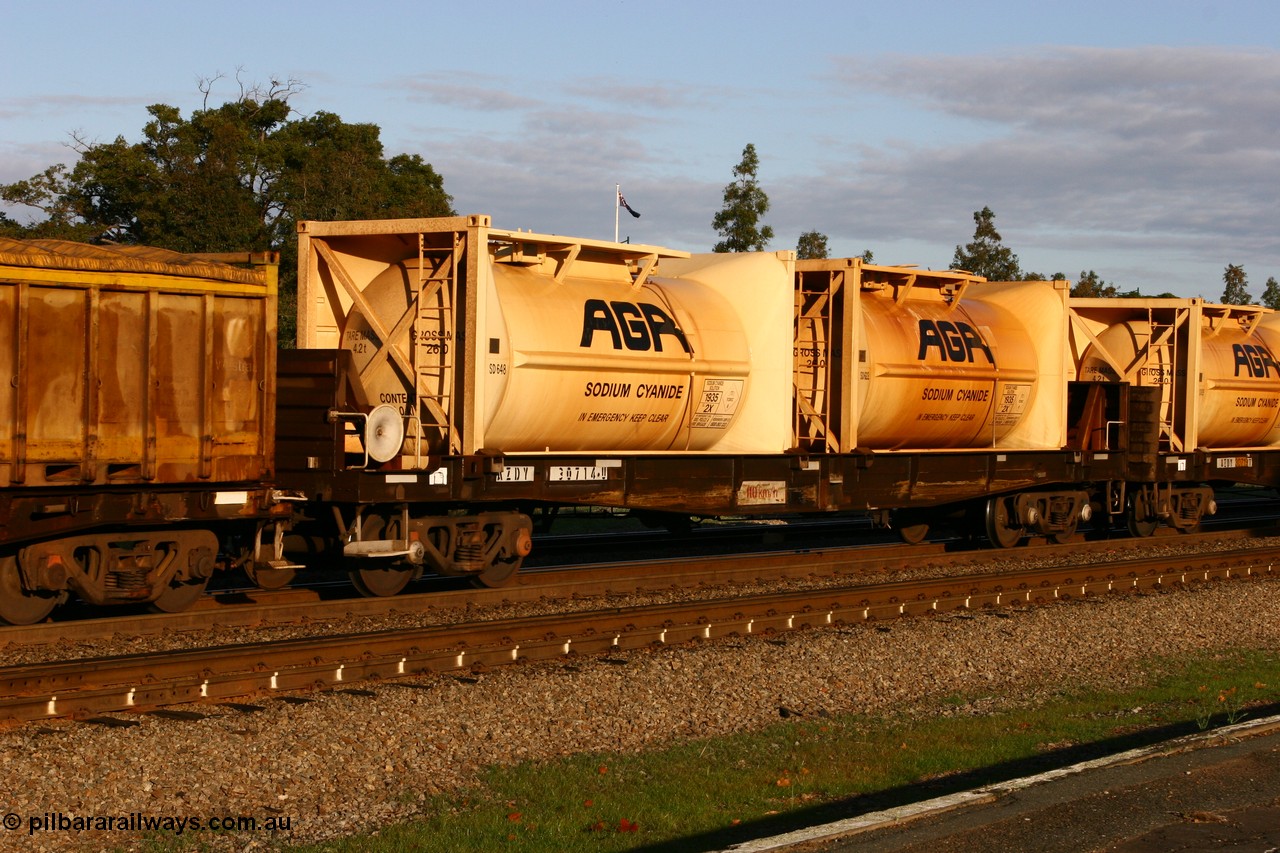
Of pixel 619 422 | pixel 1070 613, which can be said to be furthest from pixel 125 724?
pixel 1070 613

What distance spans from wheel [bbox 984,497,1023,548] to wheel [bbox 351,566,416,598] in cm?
990

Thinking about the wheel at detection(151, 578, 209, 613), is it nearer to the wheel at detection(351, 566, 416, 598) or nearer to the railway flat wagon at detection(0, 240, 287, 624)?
the railway flat wagon at detection(0, 240, 287, 624)

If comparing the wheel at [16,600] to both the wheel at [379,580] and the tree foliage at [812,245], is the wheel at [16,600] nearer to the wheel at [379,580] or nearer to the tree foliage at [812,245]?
the wheel at [379,580]

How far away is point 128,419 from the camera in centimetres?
1153

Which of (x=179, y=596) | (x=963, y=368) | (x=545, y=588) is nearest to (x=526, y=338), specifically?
(x=545, y=588)

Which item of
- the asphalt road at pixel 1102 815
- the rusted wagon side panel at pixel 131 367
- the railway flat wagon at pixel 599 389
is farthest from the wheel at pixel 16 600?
the asphalt road at pixel 1102 815

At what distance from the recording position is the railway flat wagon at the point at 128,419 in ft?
35.7

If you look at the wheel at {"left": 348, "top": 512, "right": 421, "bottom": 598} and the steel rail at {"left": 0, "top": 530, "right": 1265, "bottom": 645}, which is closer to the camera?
the steel rail at {"left": 0, "top": 530, "right": 1265, "bottom": 645}

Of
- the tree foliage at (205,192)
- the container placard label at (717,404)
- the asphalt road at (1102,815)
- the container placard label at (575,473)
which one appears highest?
the tree foliage at (205,192)

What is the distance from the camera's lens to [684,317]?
1577 centimetres

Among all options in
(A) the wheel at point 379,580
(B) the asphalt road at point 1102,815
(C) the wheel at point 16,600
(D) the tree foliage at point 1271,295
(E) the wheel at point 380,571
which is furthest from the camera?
(D) the tree foliage at point 1271,295

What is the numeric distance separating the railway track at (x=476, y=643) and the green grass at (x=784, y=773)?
2465mm

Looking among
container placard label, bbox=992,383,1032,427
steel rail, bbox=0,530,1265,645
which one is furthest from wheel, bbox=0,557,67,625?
container placard label, bbox=992,383,1032,427

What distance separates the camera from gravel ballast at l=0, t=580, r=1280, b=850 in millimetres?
7297
